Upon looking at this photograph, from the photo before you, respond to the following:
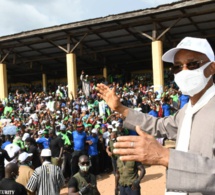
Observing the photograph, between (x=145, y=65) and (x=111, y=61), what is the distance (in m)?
2.75

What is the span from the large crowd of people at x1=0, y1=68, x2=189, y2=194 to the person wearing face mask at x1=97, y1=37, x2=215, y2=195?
3410 millimetres

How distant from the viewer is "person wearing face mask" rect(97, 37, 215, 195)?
151cm

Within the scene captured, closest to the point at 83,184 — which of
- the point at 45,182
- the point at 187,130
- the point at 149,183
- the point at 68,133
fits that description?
the point at 45,182

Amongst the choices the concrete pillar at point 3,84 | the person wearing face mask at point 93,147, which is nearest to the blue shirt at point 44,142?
the person wearing face mask at point 93,147

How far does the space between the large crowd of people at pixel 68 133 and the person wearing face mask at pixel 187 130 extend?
3.41 m

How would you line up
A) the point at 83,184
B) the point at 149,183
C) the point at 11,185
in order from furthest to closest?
the point at 149,183
the point at 83,184
the point at 11,185

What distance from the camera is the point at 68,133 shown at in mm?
10109

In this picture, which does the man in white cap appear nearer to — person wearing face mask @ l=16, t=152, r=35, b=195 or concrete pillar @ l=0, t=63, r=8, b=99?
person wearing face mask @ l=16, t=152, r=35, b=195

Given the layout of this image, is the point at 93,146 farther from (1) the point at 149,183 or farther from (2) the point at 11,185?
(2) the point at 11,185

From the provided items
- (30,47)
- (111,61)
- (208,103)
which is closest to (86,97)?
(30,47)

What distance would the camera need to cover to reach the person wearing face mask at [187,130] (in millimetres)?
1508

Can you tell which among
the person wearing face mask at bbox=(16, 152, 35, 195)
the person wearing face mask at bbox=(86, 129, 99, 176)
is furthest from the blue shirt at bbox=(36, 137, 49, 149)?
the person wearing face mask at bbox=(16, 152, 35, 195)

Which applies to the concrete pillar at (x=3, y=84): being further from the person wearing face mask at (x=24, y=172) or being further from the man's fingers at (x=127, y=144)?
the man's fingers at (x=127, y=144)

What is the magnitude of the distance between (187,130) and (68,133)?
841 cm
